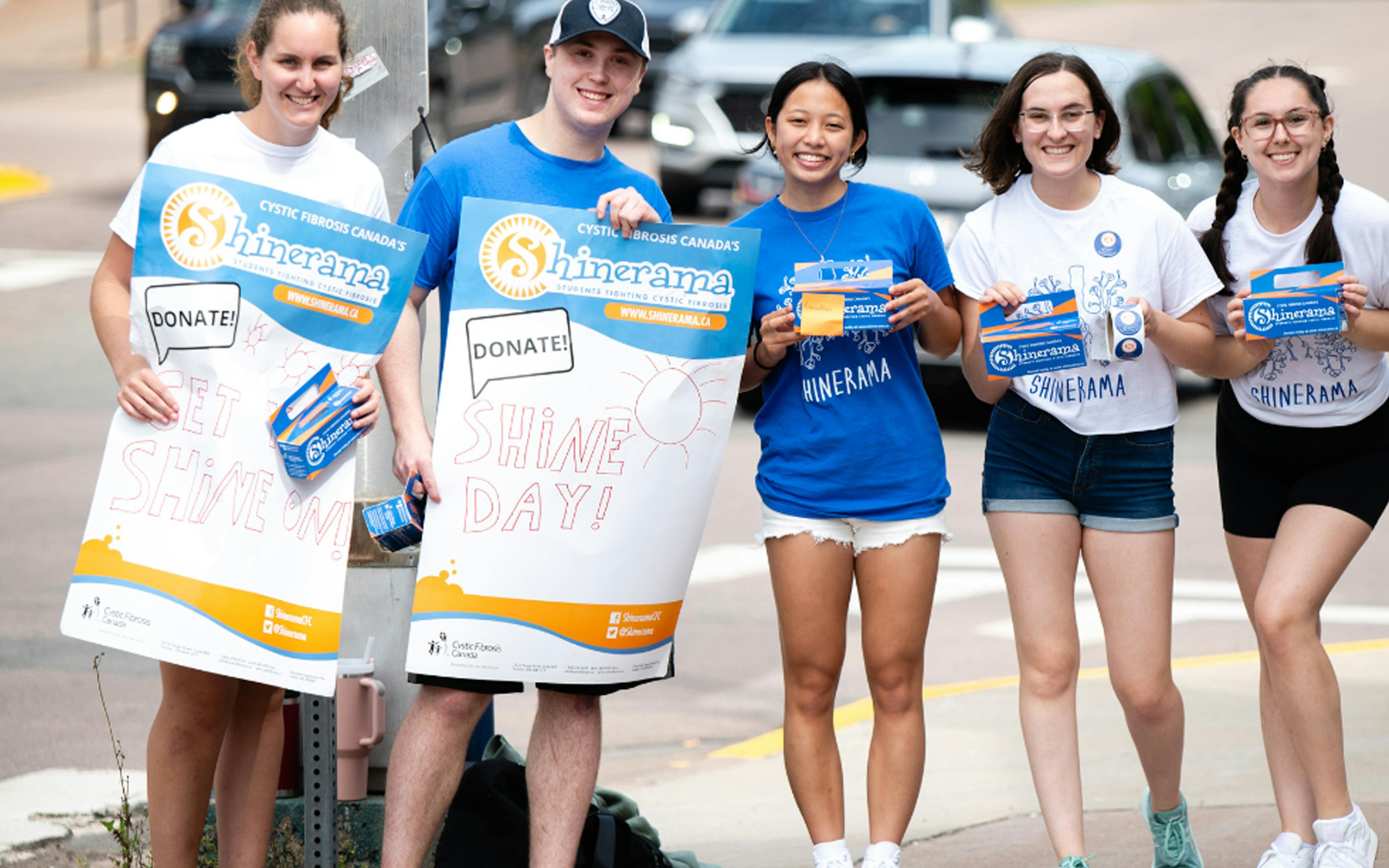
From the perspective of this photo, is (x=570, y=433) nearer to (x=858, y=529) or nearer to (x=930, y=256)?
(x=858, y=529)

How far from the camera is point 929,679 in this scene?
279 inches

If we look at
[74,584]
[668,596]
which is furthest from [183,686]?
[668,596]

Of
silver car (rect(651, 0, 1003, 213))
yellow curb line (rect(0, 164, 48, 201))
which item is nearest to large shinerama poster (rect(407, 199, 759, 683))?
silver car (rect(651, 0, 1003, 213))

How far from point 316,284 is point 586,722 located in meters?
1.18

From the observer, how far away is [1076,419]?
4238 mm

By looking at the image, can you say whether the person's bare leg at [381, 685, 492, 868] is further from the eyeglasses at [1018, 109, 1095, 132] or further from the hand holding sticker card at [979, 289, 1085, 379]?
the eyeglasses at [1018, 109, 1095, 132]

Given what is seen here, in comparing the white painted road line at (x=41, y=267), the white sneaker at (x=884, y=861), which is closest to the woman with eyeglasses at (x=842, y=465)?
the white sneaker at (x=884, y=861)

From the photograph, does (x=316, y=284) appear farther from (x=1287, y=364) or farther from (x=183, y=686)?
(x=1287, y=364)

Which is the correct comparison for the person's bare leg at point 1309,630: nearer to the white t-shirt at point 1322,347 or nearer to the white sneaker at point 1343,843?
the white sneaker at point 1343,843

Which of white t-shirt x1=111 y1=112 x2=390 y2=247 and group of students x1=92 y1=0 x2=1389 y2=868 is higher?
white t-shirt x1=111 y1=112 x2=390 y2=247

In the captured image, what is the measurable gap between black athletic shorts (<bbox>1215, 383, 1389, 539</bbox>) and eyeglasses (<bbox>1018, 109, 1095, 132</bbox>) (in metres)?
0.82

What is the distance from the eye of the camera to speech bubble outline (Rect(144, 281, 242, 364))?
3732mm

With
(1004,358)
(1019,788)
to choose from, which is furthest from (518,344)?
(1019,788)

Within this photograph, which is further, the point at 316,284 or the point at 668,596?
the point at 668,596
